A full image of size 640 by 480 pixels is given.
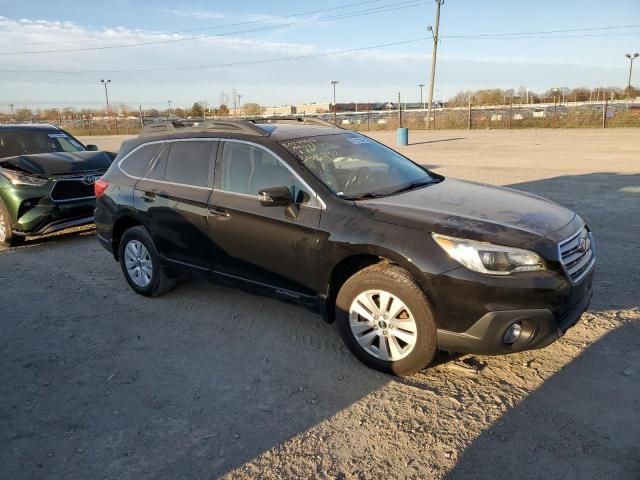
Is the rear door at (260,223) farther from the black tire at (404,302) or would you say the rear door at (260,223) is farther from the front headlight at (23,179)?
the front headlight at (23,179)

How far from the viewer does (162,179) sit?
5055 millimetres

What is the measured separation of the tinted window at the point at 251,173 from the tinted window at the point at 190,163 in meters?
0.20

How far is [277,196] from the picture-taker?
3.88m

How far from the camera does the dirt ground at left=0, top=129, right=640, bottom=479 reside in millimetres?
2740

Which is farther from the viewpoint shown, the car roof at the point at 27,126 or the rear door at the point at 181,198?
the car roof at the point at 27,126

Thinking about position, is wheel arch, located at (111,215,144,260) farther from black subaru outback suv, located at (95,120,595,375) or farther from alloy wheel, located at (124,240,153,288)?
alloy wheel, located at (124,240,153,288)

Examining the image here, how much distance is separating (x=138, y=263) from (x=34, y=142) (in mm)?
5040

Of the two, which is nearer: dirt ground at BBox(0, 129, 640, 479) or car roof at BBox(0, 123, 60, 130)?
dirt ground at BBox(0, 129, 640, 479)

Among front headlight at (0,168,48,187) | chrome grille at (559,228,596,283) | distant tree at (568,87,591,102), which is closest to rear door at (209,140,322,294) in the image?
chrome grille at (559,228,596,283)

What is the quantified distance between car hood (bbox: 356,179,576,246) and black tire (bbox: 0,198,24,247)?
6126mm

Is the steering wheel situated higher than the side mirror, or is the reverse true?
the steering wheel

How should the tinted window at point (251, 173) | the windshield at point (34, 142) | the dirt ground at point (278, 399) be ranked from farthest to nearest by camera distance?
the windshield at point (34, 142) → the tinted window at point (251, 173) → the dirt ground at point (278, 399)

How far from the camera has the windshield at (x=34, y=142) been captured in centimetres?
857

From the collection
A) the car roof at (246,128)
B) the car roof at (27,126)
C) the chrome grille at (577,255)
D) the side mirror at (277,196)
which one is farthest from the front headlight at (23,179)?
the chrome grille at (577,255)
